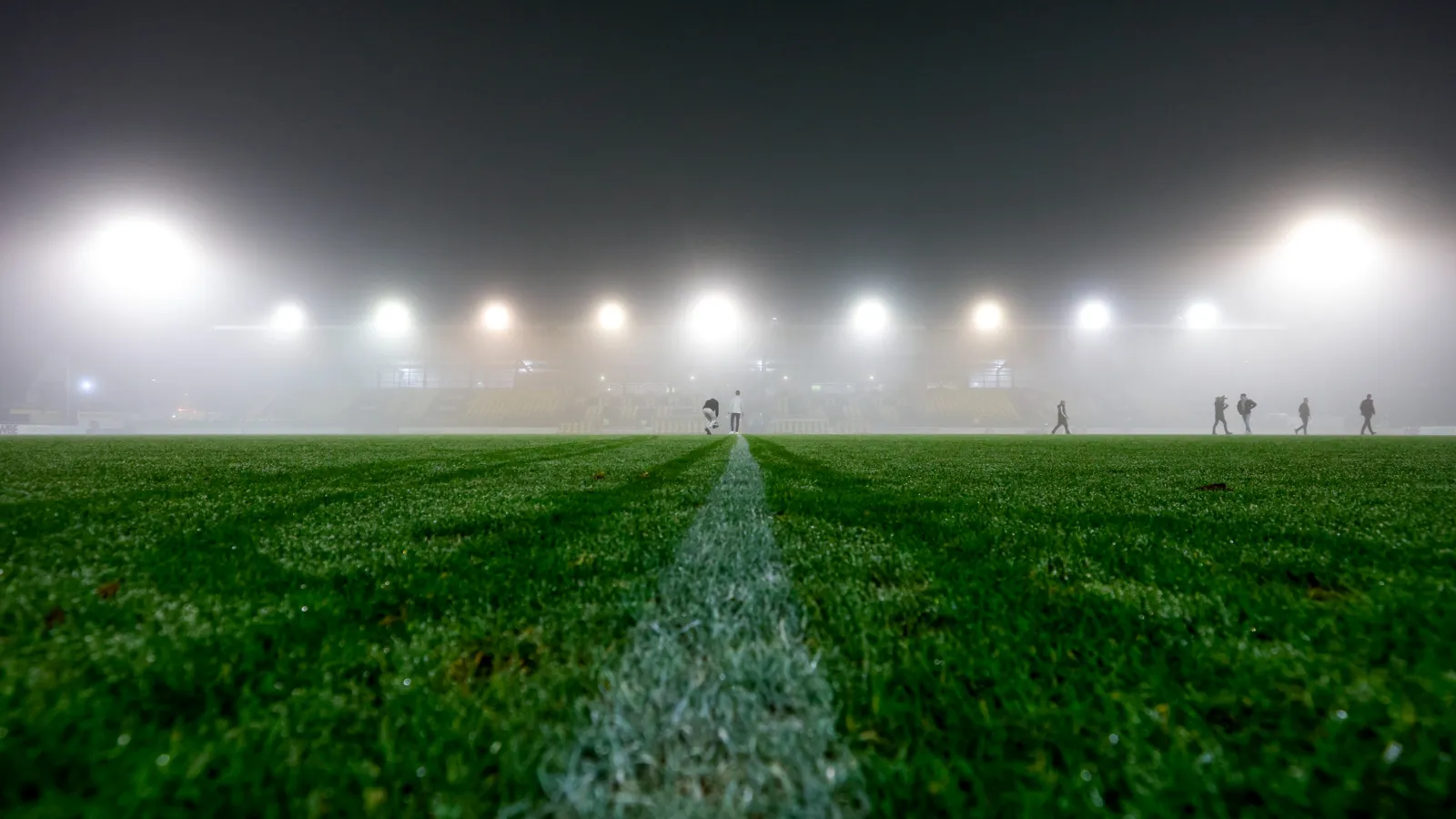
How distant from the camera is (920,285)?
39.8 metres

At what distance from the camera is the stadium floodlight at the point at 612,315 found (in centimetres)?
3847

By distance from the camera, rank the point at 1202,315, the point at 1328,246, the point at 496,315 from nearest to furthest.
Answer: the point at 1328,246, the point at 496,315, the point at 1202,315

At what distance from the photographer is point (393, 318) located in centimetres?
3759

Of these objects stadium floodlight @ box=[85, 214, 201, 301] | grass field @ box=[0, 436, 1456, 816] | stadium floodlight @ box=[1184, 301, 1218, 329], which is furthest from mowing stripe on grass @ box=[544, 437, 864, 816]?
stadium floodlight @ box=[1184, 301, 1218, 329]

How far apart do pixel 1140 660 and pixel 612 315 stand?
128ft

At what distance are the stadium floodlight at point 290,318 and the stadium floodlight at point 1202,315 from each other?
60949mm

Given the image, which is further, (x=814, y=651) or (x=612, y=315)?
(x=612, y=315)

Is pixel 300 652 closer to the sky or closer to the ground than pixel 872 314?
closer to the ground

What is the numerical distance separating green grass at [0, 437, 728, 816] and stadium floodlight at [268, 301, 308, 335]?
147ft

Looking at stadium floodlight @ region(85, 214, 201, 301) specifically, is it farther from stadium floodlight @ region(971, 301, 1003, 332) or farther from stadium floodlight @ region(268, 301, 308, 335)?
stadium floodlight @ region(971, 301, 1003, 332)

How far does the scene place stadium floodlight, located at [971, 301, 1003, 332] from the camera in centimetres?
3978

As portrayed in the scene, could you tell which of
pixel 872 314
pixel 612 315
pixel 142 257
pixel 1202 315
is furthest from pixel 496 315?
pixel 1202 315

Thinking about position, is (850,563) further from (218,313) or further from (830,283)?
(218,313)

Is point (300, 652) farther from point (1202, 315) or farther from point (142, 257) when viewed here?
point (1202, 315)
